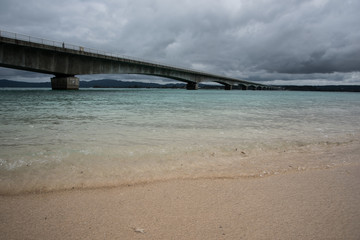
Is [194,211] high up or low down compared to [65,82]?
down

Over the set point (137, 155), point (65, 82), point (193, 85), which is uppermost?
point (193, 85)

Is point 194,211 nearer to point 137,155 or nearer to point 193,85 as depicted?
point 137,155

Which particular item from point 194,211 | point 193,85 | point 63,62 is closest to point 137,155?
point 194,211

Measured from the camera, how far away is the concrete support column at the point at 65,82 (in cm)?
3161

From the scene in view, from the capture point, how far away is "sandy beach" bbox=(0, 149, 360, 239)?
4.78ft

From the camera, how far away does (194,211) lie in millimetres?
1736

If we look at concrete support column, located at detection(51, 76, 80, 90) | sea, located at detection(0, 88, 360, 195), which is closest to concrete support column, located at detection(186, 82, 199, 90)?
concrete support column, located at detection(51, 76, 80, 90)

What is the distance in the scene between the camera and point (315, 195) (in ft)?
6.66

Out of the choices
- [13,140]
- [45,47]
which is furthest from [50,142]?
[45,47]

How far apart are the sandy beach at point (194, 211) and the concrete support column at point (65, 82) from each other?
34813 mm

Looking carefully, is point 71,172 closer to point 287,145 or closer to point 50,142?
point 50,142

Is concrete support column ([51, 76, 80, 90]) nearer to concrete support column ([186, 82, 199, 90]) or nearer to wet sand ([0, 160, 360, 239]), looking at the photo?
wet sand ([0, 160, 360, 239])

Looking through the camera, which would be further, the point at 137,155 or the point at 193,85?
the point at 193,85

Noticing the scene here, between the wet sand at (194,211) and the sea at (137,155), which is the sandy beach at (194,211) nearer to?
the wet sand at (194,211)
